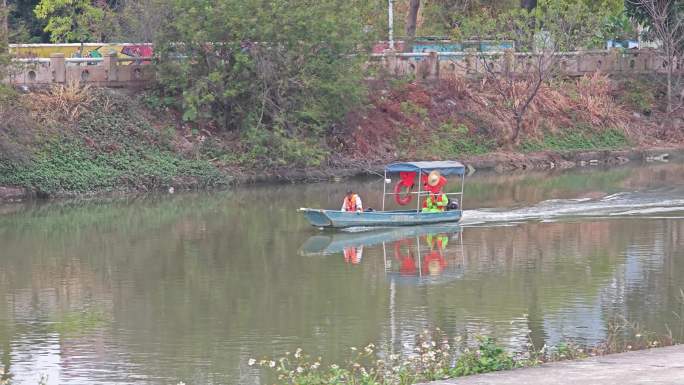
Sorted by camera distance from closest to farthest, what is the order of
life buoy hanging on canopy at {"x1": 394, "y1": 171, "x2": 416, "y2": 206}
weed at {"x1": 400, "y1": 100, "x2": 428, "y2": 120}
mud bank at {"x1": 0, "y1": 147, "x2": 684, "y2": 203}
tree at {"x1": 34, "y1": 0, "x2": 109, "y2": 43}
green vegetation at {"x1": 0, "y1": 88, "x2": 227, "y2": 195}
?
life buoy hanging on canopy at {"x1": 394, "y1": 171, "x2": 416, "y2": 206} → green vegetation at {"x1": 0, "y1": 88, "x2": 227, "y2": 195} → mud bank at {"x1": 0, "y1": 147, "x2": 684, "y2": 203} → weed at {"x1": 400, "y1": 100, "x2": 428, "y2": 120} → tree at {"x1": 34, "y1": 0, "x2": 109, "y2": 43}

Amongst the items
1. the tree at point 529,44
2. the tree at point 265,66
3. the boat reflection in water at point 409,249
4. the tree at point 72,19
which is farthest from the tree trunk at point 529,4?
the boat reflection in water at point 409,249

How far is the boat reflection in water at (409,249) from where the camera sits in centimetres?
2712

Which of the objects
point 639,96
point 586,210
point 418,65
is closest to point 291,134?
point 418,65

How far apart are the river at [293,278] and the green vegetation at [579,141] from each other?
9.00 m

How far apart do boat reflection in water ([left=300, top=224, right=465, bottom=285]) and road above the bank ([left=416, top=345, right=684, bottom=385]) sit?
39.7 ft

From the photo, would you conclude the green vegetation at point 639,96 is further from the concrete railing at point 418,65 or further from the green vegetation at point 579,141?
the green vegetation at point 579,141

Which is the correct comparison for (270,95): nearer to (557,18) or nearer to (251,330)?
(557,18)

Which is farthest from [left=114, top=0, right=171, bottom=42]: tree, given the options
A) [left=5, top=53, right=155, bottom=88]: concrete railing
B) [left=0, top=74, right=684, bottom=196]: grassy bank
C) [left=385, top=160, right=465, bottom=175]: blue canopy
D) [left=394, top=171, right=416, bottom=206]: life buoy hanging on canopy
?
[left=385, top=160, right=465, bottom=175]: blue canopy

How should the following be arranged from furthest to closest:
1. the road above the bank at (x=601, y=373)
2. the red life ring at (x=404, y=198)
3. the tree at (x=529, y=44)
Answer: the tree at (x=529, y=44) < the red life ring at (x=404, y=198) < the road above the bank at (x=601, y=373)

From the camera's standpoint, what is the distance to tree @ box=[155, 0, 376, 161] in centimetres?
4362

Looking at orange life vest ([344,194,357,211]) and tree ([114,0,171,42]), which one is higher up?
tree ([114,0,171,42])

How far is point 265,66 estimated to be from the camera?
4388cm

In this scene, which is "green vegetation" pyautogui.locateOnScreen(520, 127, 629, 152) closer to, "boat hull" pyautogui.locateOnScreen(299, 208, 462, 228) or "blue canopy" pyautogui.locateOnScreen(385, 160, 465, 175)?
"blue canopy" pyautogui.locateOnScreen(385, 160, 465, 175)

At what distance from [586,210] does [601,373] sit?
2367 cm
